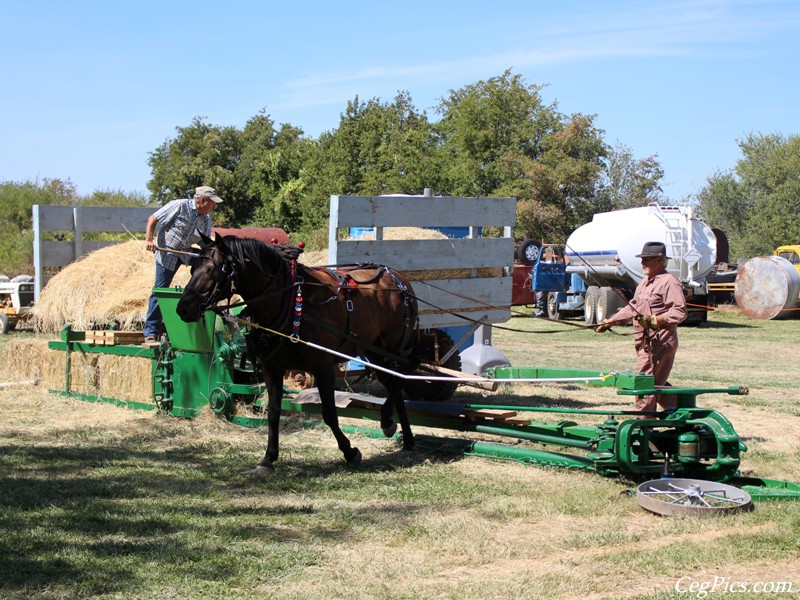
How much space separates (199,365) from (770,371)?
362 inches

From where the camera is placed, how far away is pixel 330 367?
292 inches

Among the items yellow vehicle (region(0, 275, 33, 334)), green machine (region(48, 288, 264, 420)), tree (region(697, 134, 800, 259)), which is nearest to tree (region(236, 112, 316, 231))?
yellow vehicle (region(0, 275, 33, 334))

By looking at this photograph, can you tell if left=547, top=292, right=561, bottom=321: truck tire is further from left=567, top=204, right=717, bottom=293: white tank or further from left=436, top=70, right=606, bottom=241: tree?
left=436, top=70, right=606, bottom=241: tree

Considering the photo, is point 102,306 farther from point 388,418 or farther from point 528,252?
point 528,252

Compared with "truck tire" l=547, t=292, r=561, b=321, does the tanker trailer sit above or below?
above

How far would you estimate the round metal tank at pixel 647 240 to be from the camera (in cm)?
2330

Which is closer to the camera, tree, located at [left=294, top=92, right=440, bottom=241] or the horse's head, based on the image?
the horse's head

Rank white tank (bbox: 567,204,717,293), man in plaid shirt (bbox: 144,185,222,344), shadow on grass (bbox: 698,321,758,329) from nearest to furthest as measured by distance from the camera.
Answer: man in plaid shirt (bbox: 144,185,222,344) < white tank (bbox: 567,204,717,293) < shadow on grass (bbox: 698,321,758,329)

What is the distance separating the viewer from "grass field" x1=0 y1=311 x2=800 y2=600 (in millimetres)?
4664

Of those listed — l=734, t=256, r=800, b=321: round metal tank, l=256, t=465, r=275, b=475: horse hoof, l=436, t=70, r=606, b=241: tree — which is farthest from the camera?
l=436, t=70, r=606, b=241: tree

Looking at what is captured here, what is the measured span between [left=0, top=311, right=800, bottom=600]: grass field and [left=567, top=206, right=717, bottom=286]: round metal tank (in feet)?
48.1

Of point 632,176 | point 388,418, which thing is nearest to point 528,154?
point 632,176

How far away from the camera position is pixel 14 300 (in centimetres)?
1808

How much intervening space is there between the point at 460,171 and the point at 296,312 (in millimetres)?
28635
